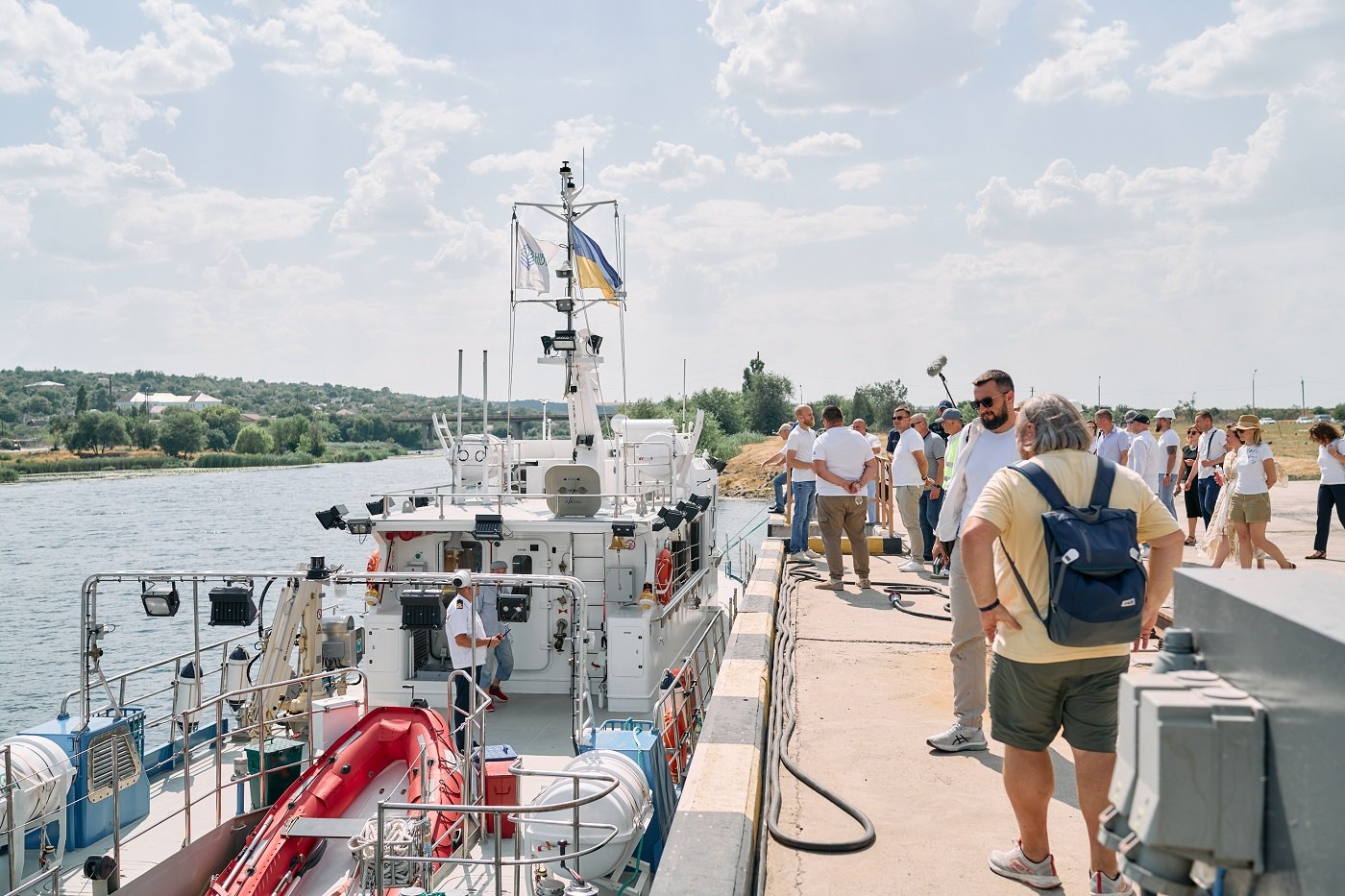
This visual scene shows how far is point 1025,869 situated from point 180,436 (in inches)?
3765

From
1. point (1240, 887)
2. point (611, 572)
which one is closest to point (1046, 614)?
point (1240, 887)

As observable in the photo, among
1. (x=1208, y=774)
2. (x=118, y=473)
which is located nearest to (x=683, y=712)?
(x=1208, y=774)

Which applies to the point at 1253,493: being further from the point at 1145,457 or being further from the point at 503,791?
the point at 503,791

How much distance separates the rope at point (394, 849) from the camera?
5.93 m

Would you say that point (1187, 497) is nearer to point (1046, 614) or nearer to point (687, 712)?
point (687, 712)

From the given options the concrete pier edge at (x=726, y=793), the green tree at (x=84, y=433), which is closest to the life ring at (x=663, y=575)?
the concrete pier edge at (x=726, y=793)

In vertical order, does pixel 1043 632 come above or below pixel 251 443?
below

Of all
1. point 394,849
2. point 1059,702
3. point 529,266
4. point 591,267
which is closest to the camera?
point 1059,702

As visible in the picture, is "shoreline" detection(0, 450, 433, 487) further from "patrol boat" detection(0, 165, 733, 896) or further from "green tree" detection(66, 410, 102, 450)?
"patrol boat" detection(0, 165, 733, 896)

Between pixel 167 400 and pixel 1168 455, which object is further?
pixel 167 400

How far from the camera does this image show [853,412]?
252ft

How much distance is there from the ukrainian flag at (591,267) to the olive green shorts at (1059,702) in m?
11.7

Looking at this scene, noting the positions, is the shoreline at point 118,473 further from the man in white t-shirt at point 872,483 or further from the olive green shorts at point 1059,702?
the olive green shorts at point 1059,702

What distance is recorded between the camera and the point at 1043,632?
3168 millimetres
